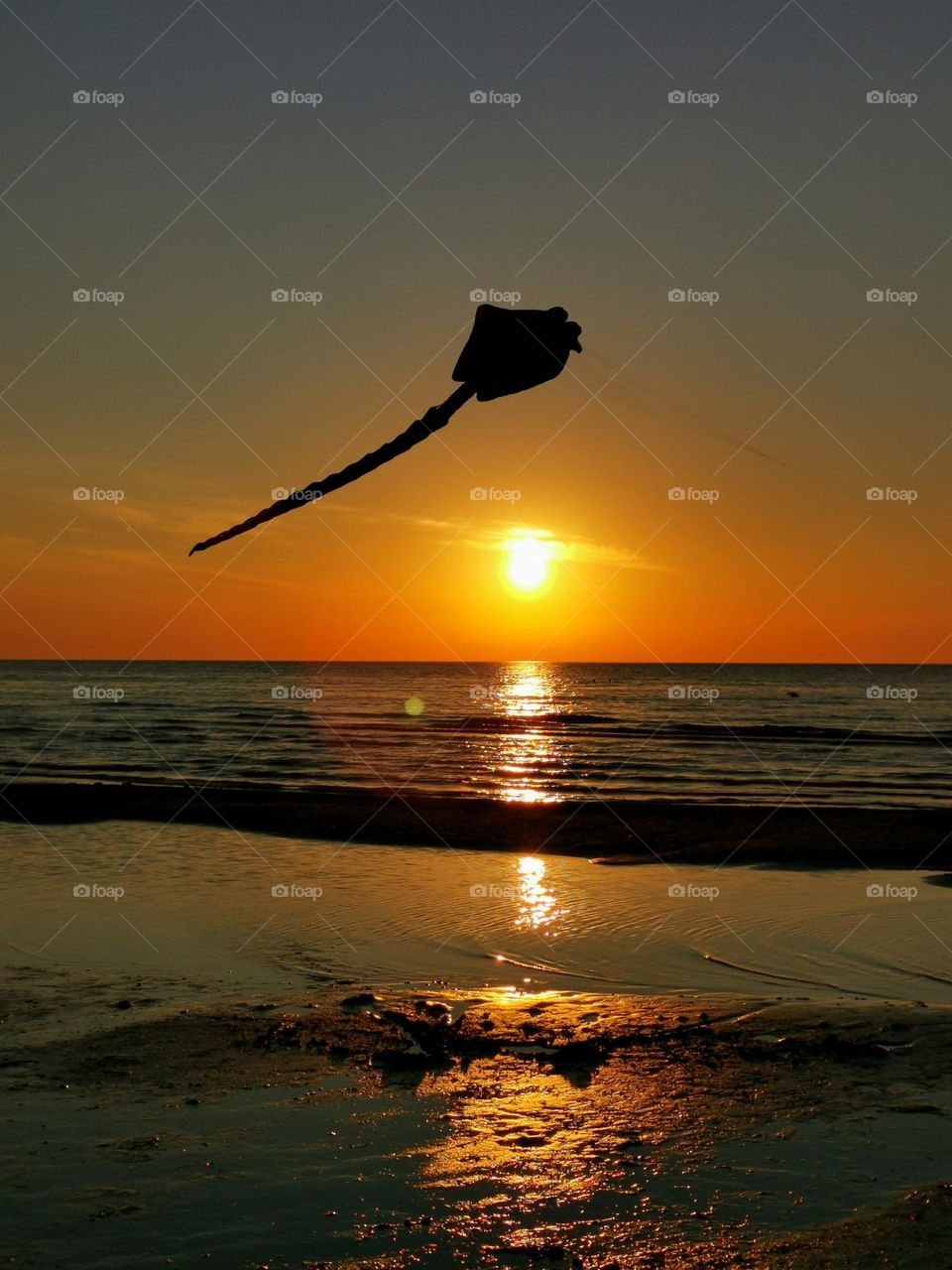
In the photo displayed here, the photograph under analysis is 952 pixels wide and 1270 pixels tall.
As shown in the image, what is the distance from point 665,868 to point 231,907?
7.71 meters

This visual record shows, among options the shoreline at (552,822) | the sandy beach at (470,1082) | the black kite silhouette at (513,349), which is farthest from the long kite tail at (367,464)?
the shoreline at (552,822)

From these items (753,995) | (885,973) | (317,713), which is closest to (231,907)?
(753,995)

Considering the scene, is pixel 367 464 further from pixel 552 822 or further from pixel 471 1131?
pixel 552 822

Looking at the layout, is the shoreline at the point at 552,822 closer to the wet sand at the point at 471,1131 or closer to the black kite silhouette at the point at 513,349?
the wet sand at the point at 471,1131

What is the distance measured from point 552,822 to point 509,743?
28.3 meters

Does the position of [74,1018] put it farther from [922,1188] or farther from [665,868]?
[665,868]

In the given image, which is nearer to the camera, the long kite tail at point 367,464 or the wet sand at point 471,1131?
the long kite tail at point 367,464

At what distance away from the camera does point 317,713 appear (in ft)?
247

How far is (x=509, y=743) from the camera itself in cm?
5297

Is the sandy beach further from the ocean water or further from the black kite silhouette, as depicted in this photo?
the ocean water

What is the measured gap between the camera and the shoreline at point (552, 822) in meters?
20.6

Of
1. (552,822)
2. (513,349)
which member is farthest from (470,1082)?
(552,822)

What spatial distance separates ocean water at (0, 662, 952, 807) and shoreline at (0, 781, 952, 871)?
296cm

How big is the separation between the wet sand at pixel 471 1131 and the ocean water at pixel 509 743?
2053 cm
